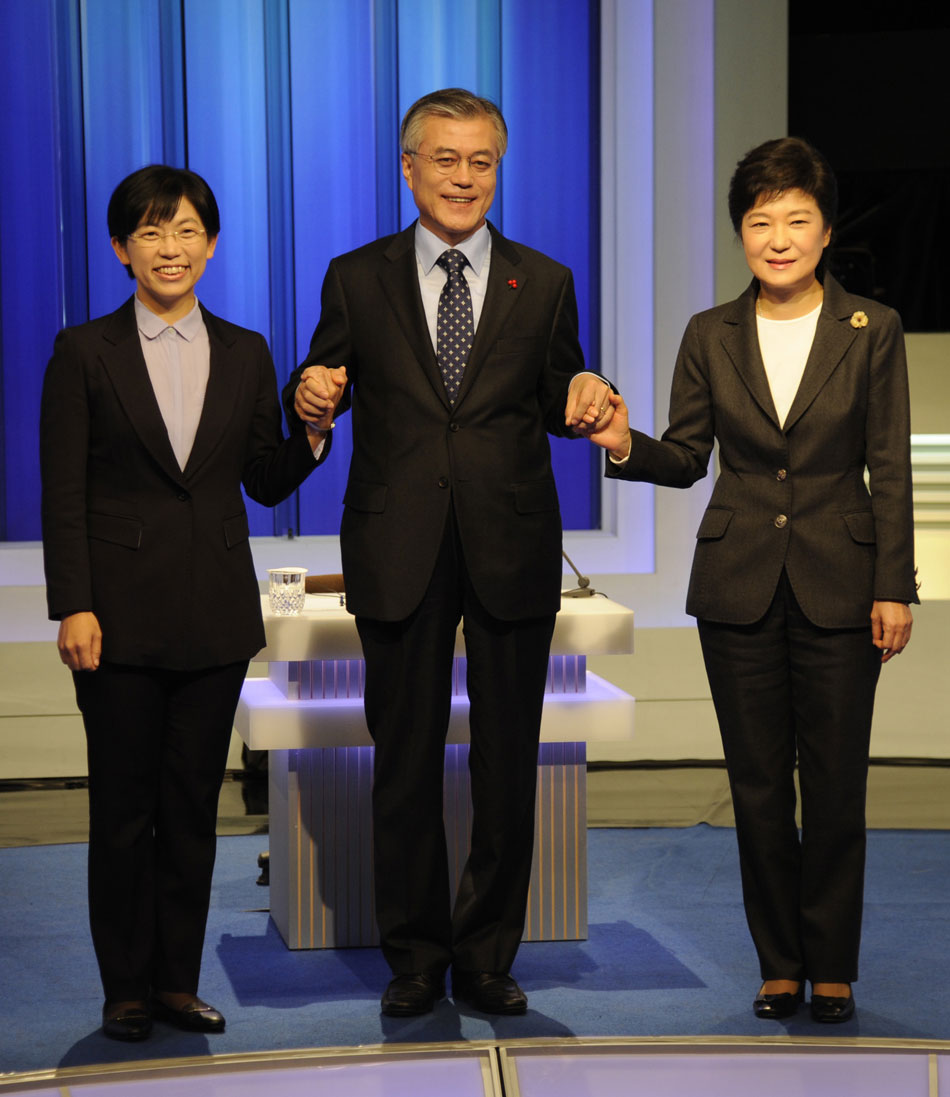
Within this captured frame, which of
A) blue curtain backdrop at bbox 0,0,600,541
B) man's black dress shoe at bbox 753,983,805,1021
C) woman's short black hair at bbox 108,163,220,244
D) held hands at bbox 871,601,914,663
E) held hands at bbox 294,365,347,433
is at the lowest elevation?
man's black dress shoe at bbox 753,983,805,1021

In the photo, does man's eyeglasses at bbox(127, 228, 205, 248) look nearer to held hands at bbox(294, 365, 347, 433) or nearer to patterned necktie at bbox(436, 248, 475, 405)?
held hands at bbox(294, 365, 347, 433)

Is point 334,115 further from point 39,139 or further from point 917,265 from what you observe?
point 917,265

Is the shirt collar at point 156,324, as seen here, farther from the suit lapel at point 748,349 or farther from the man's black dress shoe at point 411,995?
the man's black dress shoe at point 411,995

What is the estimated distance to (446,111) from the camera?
2.69 metres

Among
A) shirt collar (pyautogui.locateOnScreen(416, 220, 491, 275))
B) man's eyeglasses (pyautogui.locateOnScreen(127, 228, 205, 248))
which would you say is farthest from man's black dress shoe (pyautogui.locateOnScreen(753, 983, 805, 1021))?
man's eyeglasses (pyautogui.locateOnScreen(127, 228, 205, 248))

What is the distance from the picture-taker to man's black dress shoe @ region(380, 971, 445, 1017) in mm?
2805

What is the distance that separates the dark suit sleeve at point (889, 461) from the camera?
106 inches

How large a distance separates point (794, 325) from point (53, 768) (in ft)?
10.8

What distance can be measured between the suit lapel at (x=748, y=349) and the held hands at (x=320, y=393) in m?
0.74

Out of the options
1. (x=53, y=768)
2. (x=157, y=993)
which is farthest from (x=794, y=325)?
(x=53, y=768)

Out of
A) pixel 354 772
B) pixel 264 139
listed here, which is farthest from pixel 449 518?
pixel 264 139

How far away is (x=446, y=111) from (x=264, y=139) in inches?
109

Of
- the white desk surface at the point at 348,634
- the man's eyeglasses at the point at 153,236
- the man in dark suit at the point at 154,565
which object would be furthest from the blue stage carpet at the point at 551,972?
the man's eyeglasses at the point at 153,236

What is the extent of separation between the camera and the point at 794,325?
9.21 ft
